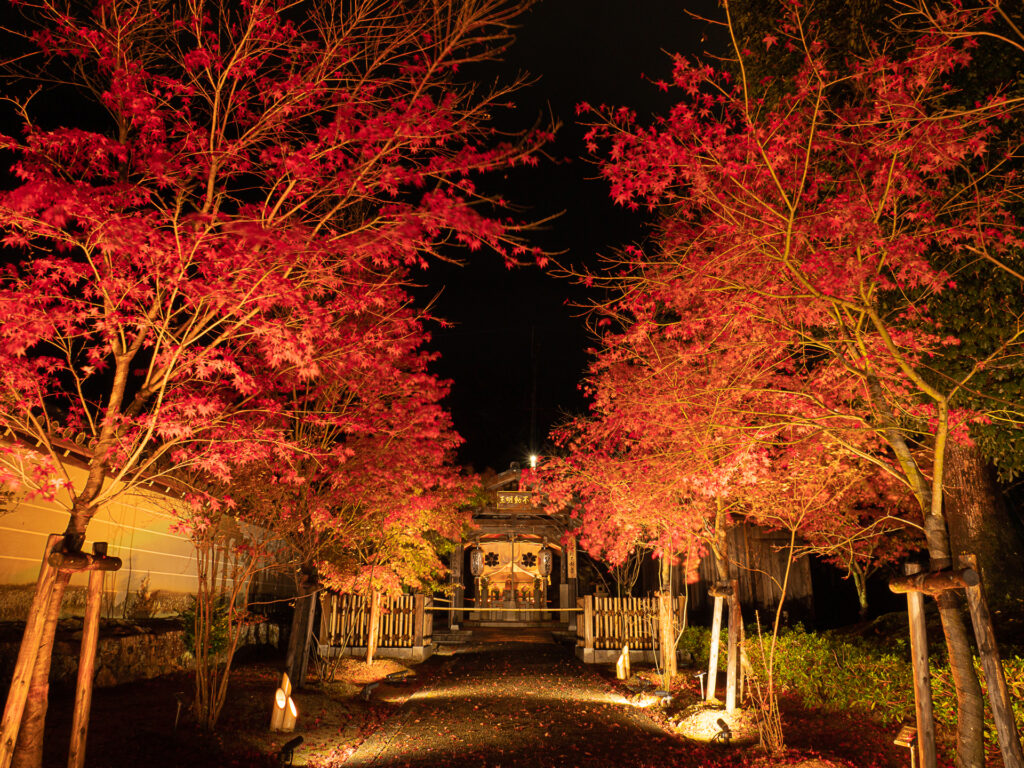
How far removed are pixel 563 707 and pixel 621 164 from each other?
Result: 7888 mm

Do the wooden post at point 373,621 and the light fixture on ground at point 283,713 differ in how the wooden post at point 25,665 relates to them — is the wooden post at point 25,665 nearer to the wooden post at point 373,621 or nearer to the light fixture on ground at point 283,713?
the light fixture on ground at point 283,713

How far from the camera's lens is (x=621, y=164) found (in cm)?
697

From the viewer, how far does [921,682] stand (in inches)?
204

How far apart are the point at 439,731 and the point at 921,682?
18.6ft

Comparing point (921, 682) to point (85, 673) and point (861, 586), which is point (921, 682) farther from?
point (861, 586)

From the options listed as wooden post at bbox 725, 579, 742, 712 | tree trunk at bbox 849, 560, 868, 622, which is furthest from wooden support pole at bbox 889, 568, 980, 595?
tree trunk at bbox 849, 560, 868, 622

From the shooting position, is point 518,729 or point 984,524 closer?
point 518,729

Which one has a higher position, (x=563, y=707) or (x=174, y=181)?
(x=174, y=181)

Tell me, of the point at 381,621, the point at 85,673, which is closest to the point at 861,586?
the point at 381,621

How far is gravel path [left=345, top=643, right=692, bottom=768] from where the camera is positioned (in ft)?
23.0

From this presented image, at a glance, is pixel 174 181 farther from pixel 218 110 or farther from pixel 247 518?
pixel 247 518

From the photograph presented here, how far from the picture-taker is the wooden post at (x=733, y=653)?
873 cm

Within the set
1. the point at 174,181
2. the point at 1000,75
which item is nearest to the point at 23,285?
the point at 174,181

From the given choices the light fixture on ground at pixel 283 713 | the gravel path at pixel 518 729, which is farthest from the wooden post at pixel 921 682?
the light fixture on ground at pixel 283 713
